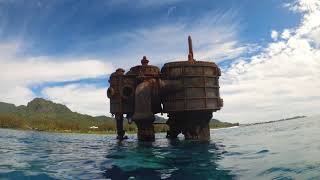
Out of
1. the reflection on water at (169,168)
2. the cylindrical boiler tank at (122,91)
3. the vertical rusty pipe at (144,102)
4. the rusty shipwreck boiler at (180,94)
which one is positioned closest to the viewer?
the reflection on water at (169,168)

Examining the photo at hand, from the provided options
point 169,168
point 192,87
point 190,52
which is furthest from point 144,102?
point 169,168

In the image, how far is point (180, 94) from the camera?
21250 millimetres

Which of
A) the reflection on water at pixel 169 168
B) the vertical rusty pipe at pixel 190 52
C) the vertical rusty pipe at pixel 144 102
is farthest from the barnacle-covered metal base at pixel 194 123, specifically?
the reflection on water at pixel 169 168

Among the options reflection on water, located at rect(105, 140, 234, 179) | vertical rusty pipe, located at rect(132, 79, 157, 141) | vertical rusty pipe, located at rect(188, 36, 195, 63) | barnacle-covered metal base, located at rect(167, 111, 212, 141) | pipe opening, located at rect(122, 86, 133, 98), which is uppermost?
vertical rusty pipe, located at rect(188, 36, 195, 63)

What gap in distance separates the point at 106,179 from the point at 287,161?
629cm

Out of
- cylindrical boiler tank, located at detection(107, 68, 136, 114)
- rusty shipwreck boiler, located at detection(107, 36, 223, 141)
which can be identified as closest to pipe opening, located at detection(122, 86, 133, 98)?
cylindrical boiler tank, located at detection(107, 68, 136, 114)

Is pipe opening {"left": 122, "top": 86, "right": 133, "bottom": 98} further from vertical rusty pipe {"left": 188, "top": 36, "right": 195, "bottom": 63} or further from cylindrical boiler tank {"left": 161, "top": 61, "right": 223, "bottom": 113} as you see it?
vertical rusty pipe {"left": 188, "top": 36, "right": 195, "bottom": 63}

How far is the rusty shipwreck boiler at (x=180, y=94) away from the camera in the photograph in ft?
69.2

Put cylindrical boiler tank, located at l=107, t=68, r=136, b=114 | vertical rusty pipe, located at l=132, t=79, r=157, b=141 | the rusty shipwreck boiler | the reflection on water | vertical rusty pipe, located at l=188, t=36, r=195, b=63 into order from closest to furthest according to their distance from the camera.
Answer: the reflection on water < vertical rusty pipe, located at l=132, t=79, r=157, b=141 < the rusty shipwreck boiler < vertical rusty pipe, located at l=188, t=36, r=195, b=63 < cylindrical boiler tank, located at l=107, t=68, r=136, b=114

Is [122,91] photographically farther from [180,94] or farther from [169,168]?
[169,168]

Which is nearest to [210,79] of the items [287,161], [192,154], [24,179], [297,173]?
[192,154]

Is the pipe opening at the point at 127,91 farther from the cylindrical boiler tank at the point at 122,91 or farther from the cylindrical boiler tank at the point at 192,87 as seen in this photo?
the cylindrical boiler tank at the point at 192,87

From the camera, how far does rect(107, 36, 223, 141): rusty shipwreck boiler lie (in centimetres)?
2109

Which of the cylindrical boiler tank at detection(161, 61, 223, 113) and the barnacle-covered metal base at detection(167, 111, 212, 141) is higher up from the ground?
the cylindrical boiler tank at detection(161, 61, 223, 113)
